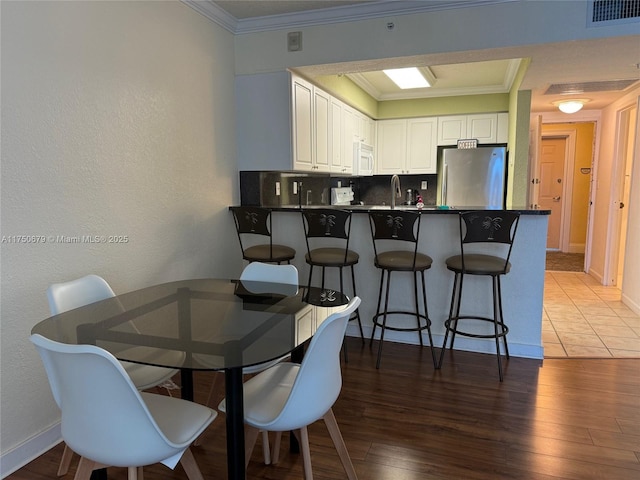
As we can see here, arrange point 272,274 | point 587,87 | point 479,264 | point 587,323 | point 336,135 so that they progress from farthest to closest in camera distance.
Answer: point 336,135
point 587,87
point 587,323
point 479,264
point 272,274

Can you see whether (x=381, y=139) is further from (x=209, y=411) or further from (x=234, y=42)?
(x=209, y=411)

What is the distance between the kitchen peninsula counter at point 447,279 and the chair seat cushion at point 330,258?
1.05 ft

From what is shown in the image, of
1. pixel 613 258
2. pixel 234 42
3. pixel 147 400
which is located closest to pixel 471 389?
pixel 147 400

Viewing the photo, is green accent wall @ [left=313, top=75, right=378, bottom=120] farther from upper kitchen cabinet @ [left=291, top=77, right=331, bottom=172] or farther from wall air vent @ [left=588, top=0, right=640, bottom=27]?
wall air vent @ [left=588, top=0, right=640, bottom=27]

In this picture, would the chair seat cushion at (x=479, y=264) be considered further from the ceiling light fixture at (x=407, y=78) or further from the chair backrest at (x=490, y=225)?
the ceiling light fixture at (x=407, y=78)

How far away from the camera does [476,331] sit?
3293 millimetres

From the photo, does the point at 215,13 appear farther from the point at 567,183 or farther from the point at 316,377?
the point at 567,183

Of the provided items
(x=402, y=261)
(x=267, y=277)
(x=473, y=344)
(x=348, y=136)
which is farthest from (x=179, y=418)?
(x=348, y=136)

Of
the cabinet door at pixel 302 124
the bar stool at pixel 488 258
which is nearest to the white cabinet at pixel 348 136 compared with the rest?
the cabinet door at pixel 302 124

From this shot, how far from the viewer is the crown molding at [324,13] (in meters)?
3.04

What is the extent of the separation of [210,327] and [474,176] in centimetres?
466

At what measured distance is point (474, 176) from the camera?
5.50 metres

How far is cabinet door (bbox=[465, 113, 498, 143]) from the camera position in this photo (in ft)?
19.1

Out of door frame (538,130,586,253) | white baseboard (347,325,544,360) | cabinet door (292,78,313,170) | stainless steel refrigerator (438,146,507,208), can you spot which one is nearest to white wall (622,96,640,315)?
stainless steel refrigerator (438,146,507,208)
